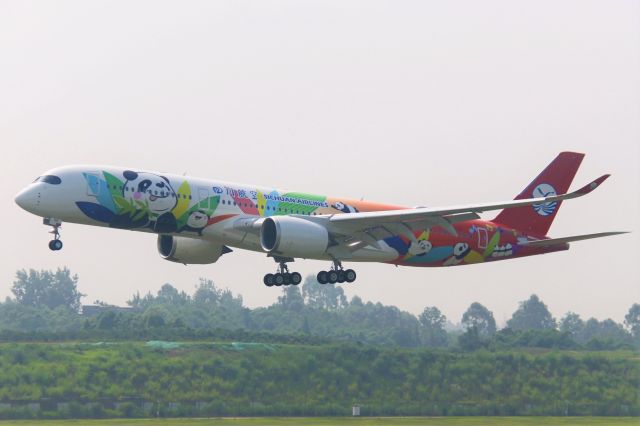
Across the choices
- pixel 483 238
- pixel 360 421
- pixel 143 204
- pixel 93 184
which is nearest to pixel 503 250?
pixel 483 238

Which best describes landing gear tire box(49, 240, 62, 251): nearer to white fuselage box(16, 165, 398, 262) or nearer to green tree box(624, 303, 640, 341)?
white fuselage box(16, 165, 398, 262)

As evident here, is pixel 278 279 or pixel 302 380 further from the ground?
pixel 278 279

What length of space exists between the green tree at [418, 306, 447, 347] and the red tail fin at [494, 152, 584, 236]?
126 ft

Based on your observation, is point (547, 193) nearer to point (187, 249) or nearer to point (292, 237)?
Answer: point (292, 237)

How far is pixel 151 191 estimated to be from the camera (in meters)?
50.6

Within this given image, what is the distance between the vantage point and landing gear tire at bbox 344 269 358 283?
181 feet

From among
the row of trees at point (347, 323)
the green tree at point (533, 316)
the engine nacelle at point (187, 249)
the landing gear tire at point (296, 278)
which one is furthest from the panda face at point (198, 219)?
the green tree at point (533, 316)

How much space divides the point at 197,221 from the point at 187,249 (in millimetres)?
6126

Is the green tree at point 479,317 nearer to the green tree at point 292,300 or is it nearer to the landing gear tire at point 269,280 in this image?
the green tree at point 292,300

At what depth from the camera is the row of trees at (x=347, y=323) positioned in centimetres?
8475

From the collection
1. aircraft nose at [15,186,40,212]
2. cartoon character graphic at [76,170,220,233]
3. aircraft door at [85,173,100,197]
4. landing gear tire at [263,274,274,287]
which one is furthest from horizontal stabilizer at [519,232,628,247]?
aircraft nose at [15,186,40,212]

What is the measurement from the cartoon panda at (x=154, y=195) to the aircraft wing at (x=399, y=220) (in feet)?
23.2

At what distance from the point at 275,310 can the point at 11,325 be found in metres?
23.8

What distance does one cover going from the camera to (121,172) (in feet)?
166
